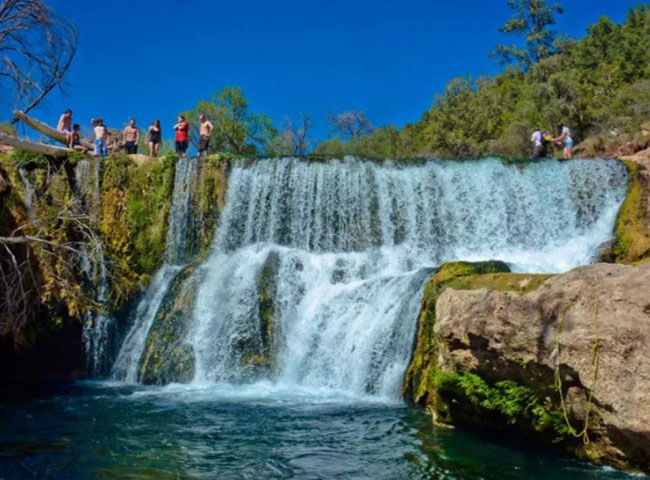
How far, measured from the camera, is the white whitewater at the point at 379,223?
522 inches

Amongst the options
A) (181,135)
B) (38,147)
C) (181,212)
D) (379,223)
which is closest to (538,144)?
(379,223)

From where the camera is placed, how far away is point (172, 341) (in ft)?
41.9

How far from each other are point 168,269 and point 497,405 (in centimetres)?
1045

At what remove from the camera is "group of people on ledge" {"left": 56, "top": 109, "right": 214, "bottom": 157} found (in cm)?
1736

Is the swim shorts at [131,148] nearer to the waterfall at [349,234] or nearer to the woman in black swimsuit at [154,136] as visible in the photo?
the woman in black swimsuit at [154,136]

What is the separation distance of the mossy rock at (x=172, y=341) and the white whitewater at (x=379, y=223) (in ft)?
0.88

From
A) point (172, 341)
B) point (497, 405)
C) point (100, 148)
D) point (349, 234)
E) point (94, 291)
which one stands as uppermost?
point (100, 148)

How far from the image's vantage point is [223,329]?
12.5 meters

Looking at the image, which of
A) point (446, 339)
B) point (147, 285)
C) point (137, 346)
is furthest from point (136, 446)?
point (147, 285)

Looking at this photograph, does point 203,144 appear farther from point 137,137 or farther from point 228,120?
point 228,120

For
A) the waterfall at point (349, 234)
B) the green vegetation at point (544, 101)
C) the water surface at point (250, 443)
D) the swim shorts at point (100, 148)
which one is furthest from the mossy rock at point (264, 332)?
the green vegetation at point (544, 101)

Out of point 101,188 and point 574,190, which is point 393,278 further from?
point 101,188

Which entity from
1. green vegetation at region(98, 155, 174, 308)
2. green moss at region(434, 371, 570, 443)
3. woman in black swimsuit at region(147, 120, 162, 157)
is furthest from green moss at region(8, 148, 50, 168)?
green moss at region(434, 371, 570, 443)

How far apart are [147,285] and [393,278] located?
21.1 ft
